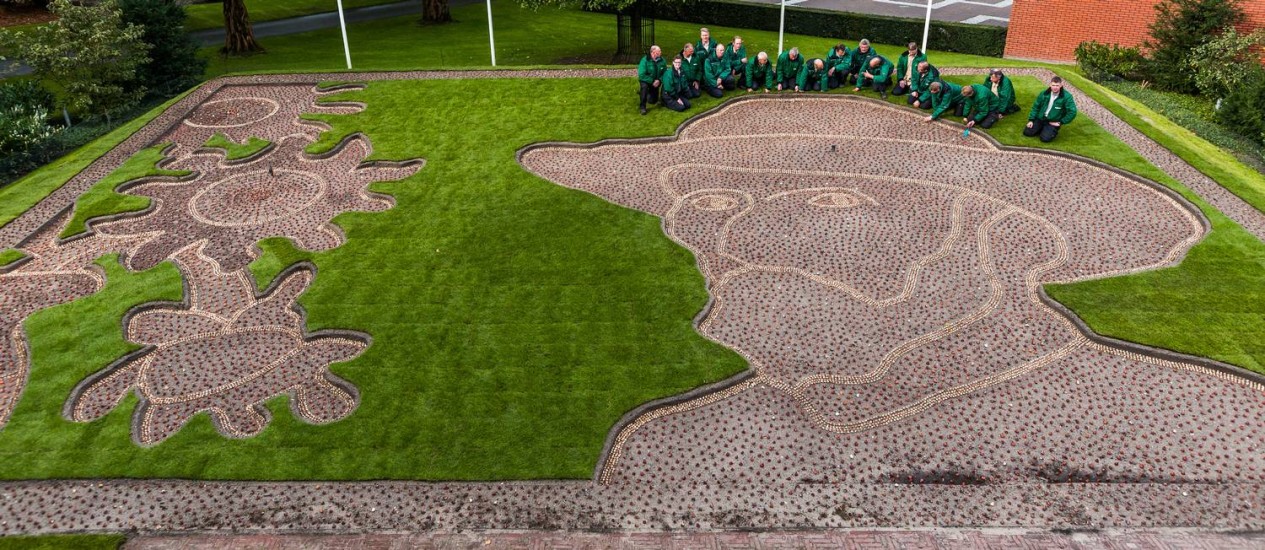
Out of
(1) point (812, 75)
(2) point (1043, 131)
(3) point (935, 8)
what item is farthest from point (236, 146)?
(3) point (935, 8)

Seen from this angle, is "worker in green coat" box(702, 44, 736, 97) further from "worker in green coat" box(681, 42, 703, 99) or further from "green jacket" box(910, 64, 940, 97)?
"green jacket" box(910, 64, 940, 97)

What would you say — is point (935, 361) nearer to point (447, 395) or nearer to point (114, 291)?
point (447, 395)

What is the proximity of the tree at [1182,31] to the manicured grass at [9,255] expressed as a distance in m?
32.8

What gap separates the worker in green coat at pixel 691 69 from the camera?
22.3 metres

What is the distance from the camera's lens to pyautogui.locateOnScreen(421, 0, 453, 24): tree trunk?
1512 inches

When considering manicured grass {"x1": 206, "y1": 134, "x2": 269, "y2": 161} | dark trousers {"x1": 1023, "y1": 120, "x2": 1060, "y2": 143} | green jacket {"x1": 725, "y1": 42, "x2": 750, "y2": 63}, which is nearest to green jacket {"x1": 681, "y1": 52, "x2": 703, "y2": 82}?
green jacket {"x1": 725, "y1": 42, "x2": 750, "y2": 63}

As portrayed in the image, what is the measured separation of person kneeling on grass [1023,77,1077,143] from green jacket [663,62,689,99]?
30.1 ft

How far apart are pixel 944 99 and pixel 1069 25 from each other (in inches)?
476

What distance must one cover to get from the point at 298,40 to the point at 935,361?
32.8 m

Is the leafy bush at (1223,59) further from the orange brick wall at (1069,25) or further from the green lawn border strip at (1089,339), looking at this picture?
the green lawn border strip at (1089,339)

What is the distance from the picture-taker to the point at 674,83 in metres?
22.0

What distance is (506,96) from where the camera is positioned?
2347 centimetres

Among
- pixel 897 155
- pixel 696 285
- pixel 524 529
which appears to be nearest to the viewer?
pixel 524 529

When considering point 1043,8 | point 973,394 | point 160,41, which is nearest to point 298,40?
point 160,41
